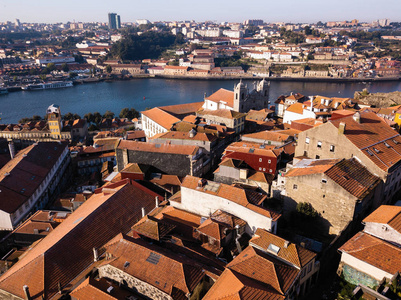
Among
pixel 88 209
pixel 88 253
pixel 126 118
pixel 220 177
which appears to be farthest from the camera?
pixel 126 118

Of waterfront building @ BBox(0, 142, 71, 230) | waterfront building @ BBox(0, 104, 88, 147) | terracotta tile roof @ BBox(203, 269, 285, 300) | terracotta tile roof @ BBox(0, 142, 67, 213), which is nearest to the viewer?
terracotta tile roof @ BBox(203, 269, 285, 300)

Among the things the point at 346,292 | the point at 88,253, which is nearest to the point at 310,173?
the point at 346,292

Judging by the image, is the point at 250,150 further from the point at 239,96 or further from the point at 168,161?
the point at 239,96

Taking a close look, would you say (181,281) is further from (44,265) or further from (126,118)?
(126,118)

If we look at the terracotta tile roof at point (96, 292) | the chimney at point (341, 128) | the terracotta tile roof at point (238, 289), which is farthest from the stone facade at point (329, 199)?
the terracotta tile roof at point (96, 292)

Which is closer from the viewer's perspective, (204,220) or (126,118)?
(204,220)

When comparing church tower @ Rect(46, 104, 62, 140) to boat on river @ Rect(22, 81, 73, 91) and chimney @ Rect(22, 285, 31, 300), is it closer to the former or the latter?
chimney @ Rect(22, 285, 31, 300)

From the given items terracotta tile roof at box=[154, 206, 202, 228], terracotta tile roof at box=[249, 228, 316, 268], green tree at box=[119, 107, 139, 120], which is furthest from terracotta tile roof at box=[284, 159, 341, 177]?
green tree at box=[119, 107, 139, 120]

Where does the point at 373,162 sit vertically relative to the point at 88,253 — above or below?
above
